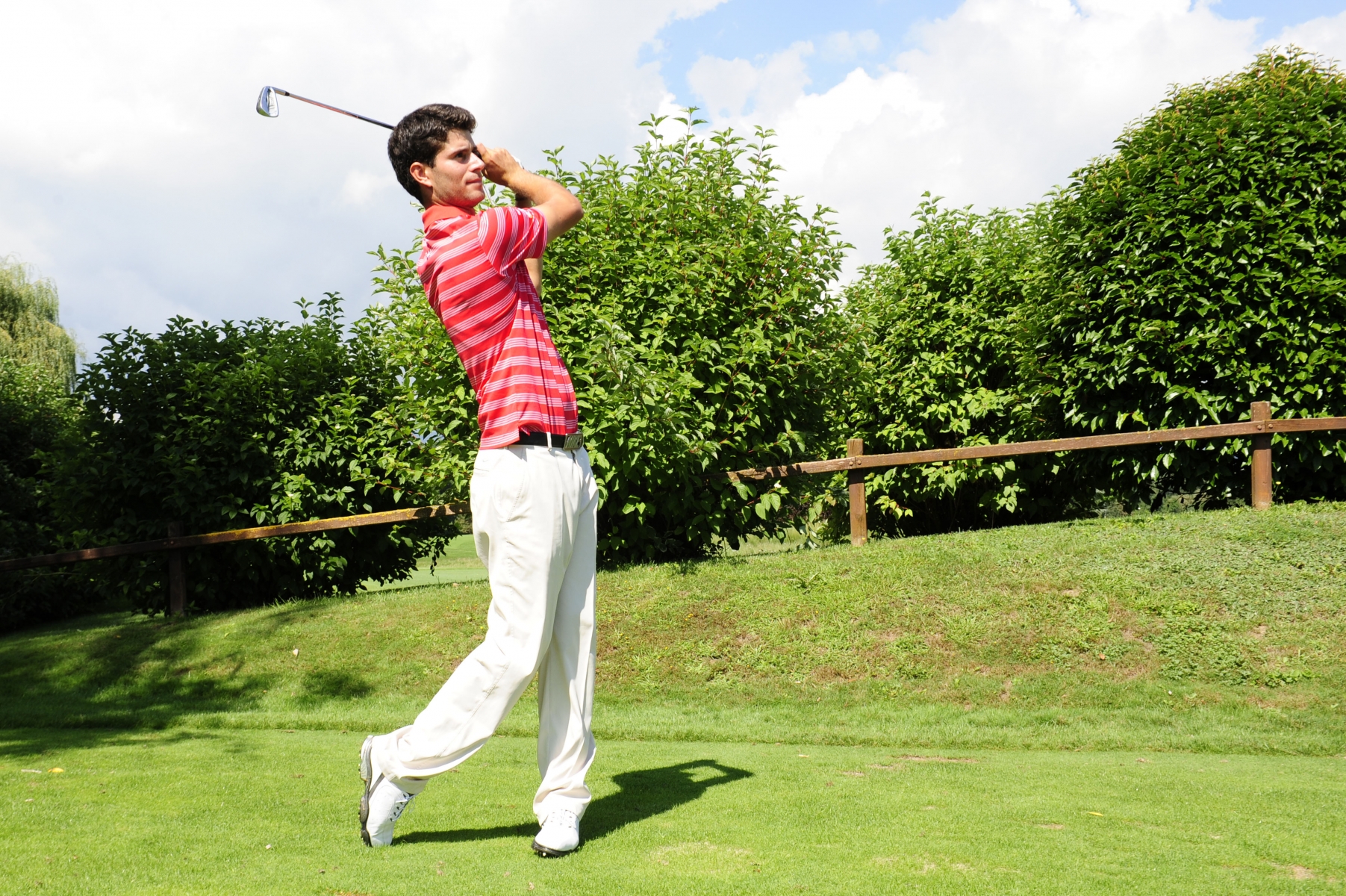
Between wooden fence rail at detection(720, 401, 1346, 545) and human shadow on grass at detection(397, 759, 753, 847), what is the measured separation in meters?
5.36

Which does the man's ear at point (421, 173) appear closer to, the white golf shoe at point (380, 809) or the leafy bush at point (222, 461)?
the white golf shoe at point (380, 809)

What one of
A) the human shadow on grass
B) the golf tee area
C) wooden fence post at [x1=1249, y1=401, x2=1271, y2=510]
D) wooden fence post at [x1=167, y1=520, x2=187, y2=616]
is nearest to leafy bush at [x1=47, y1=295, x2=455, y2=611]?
wooden fence post at [x1=167, y1=520, x2=187, y2=616]

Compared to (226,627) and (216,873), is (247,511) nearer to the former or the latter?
(226,627)

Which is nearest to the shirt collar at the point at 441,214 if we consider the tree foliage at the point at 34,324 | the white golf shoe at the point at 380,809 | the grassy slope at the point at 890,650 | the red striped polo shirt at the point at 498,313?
the red striped polo shirt at the point at 498,313

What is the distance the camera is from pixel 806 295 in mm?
10211

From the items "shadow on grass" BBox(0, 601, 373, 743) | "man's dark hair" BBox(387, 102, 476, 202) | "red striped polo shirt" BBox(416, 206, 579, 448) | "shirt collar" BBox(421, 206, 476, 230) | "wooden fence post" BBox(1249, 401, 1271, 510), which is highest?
"man's dark hair" BBox(387, 102, 476, 202)

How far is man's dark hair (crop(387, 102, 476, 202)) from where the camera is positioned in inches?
140

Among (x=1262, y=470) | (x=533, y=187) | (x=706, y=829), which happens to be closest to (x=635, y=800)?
(x=706, y=829)

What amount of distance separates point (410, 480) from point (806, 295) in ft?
14.6

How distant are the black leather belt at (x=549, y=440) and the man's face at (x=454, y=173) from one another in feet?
2.83

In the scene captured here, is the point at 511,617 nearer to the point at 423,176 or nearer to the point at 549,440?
the point at 549,440

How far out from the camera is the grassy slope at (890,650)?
7.04m

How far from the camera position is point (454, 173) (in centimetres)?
359

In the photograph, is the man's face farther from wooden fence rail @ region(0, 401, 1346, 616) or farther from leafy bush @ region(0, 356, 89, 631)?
leafy bush @ region(0, 356, 89, 631)
